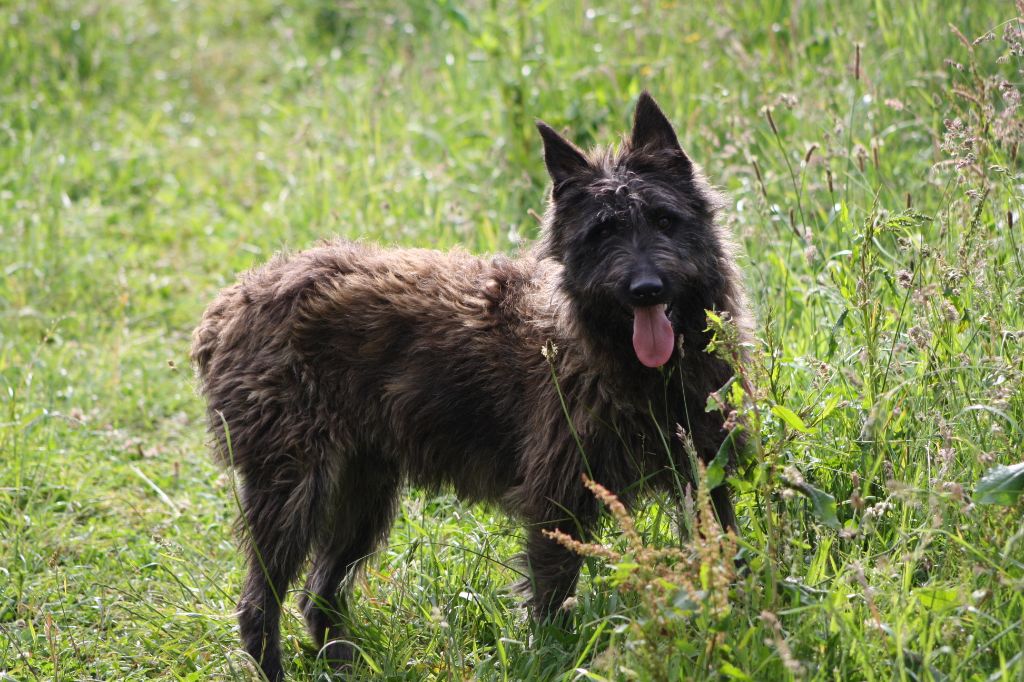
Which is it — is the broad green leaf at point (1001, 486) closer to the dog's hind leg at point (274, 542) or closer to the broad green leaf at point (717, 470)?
the broad green leaf at point (717, 470)

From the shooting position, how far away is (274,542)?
15.0 ft

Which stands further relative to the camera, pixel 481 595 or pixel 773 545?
pixel 481 595

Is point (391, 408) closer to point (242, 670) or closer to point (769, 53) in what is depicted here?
point (242, 670)

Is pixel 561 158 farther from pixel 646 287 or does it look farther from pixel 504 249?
pixel 504 249

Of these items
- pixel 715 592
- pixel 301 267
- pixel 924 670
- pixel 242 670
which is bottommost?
pixel 242 670

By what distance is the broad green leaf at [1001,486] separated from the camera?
3.37m

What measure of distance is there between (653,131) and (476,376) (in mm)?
1128

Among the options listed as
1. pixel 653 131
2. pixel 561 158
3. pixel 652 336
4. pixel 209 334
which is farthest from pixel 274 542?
pixel 653 131

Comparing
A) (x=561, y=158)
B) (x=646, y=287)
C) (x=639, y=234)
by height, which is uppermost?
(x=561, y=158)

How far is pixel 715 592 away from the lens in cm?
317

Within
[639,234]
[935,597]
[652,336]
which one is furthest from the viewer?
[639,234]

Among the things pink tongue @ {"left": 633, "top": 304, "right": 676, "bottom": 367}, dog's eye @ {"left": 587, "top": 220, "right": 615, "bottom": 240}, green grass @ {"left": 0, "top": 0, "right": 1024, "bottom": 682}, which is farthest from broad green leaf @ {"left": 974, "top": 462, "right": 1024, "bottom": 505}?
dog's eye @ {"left": 587, "top": 220, "right": 615, "bottom": 240}

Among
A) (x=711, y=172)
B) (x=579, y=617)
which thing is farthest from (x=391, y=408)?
(x=711, y=172)

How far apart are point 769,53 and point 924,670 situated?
5197 millimetres
